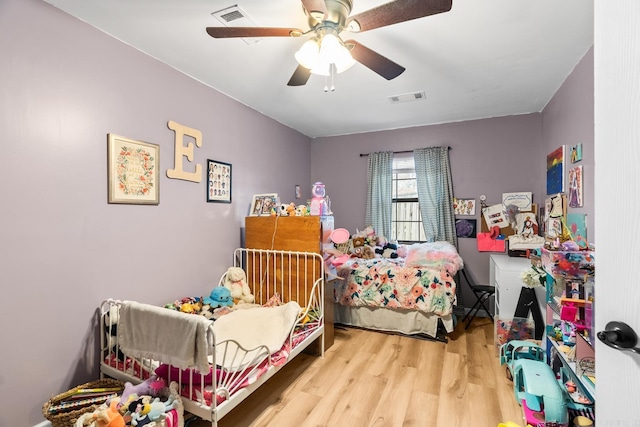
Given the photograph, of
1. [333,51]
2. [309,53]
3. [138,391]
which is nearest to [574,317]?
[333,51]

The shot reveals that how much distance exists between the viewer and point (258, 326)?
7.45ft

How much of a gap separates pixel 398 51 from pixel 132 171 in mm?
2109

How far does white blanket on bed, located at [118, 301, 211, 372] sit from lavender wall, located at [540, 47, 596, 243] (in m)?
2.70

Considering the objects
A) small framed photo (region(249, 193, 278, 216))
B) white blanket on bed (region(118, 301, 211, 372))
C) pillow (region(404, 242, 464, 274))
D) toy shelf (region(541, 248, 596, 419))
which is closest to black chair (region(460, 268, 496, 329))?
pillow (region(404, 242, 464, 274))

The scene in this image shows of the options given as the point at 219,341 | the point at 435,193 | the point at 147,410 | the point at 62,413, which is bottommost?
the point at 62,413

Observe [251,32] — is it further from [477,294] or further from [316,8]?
[477,294]

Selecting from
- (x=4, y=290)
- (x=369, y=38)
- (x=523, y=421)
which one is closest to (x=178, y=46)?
(x=369, y=38)

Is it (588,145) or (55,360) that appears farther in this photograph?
(588,145)

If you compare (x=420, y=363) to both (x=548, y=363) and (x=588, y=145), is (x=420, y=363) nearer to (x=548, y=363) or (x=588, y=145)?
(x=548, y=363)

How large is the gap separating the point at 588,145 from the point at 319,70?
2063mm

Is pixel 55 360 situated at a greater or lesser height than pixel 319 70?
lesser

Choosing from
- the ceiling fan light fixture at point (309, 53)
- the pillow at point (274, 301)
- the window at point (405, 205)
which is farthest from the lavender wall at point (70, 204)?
the window at point (405, 205)

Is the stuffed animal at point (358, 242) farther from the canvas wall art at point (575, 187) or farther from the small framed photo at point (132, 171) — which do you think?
the small framed photo at point (132, 171)

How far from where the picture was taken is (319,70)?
1.71m
